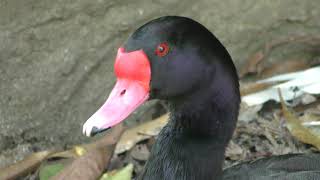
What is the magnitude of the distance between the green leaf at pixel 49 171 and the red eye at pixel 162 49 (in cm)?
89

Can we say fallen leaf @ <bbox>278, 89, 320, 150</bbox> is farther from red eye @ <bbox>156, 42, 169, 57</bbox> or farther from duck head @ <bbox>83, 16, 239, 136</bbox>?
red eye @ <bbox>156, 42, 169, 57</bbox>

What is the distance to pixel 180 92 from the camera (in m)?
2.44

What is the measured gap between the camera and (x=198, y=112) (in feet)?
8.13

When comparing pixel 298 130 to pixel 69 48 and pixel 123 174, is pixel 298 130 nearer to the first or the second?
pixel 123 174

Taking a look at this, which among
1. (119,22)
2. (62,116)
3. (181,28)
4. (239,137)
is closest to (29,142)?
(62,116)

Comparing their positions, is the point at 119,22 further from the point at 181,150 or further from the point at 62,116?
the point at 181,150

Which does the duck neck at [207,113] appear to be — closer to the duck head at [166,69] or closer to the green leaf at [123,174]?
the duck head at [166,69]

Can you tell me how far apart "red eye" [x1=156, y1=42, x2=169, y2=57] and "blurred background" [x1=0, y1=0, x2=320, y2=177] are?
84 cm

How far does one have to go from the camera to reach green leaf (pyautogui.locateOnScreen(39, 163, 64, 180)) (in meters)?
3.04

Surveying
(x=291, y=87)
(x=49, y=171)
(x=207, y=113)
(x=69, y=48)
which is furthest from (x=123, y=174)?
(x=291, y=87)

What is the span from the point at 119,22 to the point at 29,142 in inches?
23.9

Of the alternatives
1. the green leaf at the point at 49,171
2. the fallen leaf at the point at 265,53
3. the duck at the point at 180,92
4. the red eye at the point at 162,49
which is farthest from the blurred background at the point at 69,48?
the red eye at the point at 162,49

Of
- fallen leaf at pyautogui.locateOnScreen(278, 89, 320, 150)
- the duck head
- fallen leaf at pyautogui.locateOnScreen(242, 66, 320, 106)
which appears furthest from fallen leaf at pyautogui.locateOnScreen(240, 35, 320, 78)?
the duck head

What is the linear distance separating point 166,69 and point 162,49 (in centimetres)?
7
